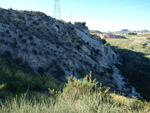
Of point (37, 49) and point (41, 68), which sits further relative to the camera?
point (37, 49)

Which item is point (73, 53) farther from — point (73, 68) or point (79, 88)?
point (79, 88)

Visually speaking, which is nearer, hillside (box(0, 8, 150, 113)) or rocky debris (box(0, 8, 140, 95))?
hillside (box(0, 8, 150, 113))

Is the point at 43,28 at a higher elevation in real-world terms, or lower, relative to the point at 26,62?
higher

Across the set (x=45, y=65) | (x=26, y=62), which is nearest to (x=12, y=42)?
(x=26, y=62)

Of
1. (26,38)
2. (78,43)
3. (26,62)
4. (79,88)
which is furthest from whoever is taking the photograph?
(78,43)

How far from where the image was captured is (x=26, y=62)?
1418cm

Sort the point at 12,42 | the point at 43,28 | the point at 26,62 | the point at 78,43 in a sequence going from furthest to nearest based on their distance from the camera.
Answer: the point at 78,43
the point at 43,28
the point at 12,42
the point at 26,62

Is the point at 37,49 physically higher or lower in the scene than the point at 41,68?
higher

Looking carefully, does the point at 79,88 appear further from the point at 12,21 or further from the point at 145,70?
the point at 145,70

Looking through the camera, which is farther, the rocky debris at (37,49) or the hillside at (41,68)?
the rocky debris at (37,49)

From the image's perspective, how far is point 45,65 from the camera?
53.3ft

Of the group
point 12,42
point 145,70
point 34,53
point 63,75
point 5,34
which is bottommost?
point 145,70

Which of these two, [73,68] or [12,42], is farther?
[73,68]

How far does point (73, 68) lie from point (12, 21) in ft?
45.4
